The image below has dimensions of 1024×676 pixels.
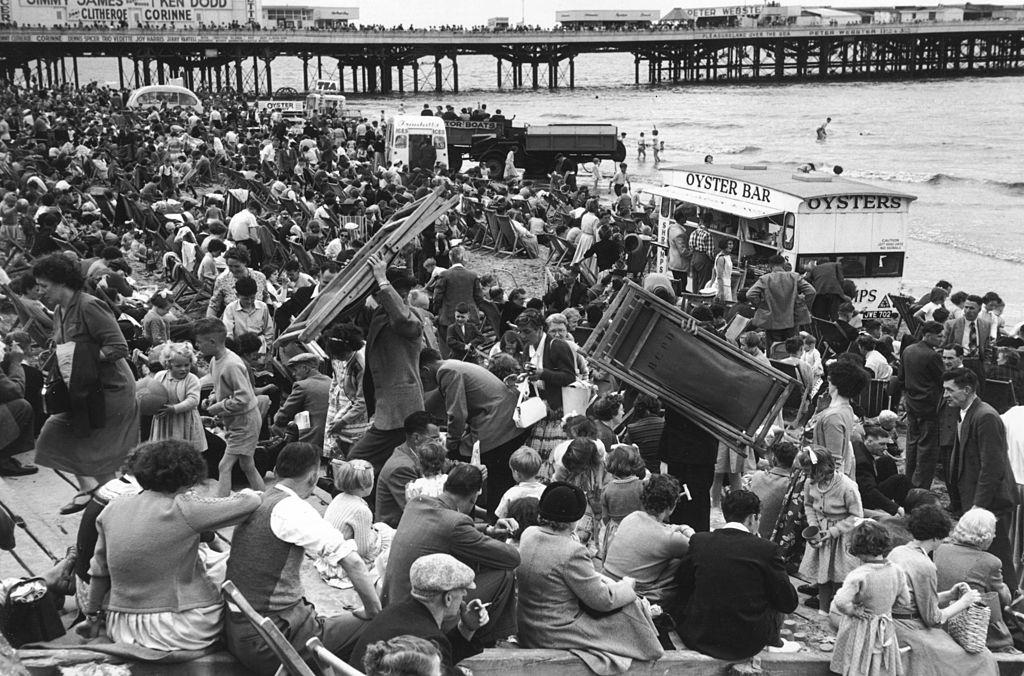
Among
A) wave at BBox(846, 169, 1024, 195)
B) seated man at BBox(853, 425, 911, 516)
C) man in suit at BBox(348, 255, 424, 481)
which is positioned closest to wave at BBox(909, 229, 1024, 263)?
wave at BBox(846, 169, 1024, 195)

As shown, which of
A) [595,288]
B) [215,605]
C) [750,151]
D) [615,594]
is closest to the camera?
[215,605]

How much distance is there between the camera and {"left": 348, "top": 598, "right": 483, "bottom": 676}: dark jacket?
4559 millimetres

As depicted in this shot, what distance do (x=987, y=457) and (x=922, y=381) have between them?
1977mm

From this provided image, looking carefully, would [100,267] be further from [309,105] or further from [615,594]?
[309,105]

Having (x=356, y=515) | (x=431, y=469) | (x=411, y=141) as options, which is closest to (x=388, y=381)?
(x=431, y=469)

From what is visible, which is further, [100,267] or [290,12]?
[290,12]

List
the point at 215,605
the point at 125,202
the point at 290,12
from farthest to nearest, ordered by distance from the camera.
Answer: the point at 290,12
the point at 125,202
the point at 215,605

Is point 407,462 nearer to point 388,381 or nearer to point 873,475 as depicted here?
point 388,381

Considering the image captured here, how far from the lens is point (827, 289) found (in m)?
14.2

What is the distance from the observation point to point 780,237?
15.3 meters

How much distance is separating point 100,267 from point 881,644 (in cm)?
862

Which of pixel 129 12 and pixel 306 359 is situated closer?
pixel 306 359

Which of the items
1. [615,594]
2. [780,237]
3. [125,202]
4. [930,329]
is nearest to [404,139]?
[125,202]

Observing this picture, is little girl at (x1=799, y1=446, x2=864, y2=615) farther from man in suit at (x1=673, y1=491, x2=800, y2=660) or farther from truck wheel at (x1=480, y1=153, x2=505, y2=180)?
truck wheel at (x1=480, y1=153, x2=505, y2=180)
